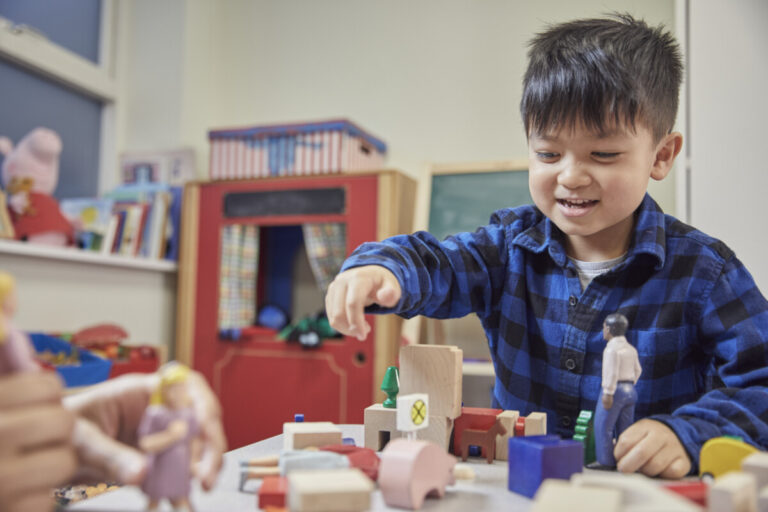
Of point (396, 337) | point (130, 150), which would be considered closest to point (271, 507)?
point (396, 337)

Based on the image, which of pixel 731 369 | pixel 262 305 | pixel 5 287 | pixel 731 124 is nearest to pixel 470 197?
pixel 731 124

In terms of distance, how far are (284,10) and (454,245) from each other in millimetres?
1948

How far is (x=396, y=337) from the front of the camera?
1940mm

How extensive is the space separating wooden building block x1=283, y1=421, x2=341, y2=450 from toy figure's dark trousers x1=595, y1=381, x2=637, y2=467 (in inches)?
9.2

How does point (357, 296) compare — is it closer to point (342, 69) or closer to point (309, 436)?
point (309, 436)

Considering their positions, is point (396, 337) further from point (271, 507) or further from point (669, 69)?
point (271, 507)

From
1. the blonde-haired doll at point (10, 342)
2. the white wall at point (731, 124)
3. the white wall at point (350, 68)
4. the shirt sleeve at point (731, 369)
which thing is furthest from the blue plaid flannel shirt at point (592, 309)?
the white wall at point (350, 68)

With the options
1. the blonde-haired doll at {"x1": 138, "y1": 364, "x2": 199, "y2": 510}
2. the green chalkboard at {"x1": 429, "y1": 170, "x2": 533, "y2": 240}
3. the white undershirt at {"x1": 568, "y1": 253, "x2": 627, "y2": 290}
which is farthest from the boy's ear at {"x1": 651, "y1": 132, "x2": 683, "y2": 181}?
the green chalkboard at {"x1": 429, "y1": 170, "x2": 533, "y2": 240}

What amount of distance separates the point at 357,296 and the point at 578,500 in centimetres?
28

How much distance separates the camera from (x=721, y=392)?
615 mm

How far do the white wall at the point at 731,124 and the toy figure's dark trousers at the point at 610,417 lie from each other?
117 centimetres

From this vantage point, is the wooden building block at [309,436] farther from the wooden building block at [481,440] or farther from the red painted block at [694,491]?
the red painted block at [694,491]

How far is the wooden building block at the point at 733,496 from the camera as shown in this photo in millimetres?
371

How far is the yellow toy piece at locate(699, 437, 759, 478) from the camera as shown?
0.49m
